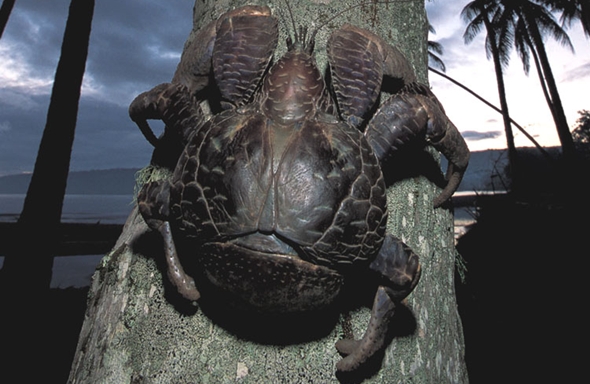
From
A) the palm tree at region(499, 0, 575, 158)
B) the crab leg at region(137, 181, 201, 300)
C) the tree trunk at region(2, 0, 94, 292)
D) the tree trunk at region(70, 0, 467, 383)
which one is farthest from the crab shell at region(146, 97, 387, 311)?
the palm tree at region(499, 0, 575, 158)

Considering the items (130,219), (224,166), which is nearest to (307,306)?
(224,166)

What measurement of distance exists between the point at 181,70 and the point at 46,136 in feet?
18.4

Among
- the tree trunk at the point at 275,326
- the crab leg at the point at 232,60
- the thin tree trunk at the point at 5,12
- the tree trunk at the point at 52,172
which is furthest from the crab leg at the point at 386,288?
the thin tree trunk at the point at 5,12

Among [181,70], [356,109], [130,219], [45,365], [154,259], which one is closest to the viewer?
[356,109]

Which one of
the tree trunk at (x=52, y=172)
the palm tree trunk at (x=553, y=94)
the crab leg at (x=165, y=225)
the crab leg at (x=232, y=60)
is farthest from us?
the palm tree trunk at (x=553, y=94)

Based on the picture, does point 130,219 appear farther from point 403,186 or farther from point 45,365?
point 45,365

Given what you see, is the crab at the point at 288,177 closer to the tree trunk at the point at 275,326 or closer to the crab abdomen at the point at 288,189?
the crab abdomen at the point at 288,189

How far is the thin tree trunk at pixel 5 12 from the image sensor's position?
708 cm

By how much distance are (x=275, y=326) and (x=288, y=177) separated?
65 centimetres

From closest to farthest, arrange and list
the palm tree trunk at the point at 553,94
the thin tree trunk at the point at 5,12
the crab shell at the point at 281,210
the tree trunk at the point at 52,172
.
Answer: the crab shell at the point at 281,210 < the tree trunk at the point at 52,172 < the thin tree trunk at the point at 5,12 < the palm tree trunk at the point at 553,94

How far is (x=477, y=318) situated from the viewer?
23.0 feet

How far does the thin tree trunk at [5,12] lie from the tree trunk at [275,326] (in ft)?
23.9

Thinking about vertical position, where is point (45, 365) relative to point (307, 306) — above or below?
below

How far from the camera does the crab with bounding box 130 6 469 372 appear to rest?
48.4 inches
